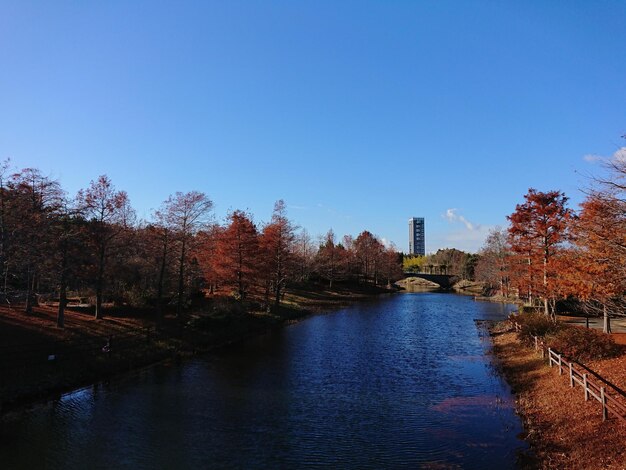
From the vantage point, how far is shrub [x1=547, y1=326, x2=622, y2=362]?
24980 mm

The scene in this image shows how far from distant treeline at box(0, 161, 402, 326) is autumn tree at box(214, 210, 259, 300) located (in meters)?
0.12

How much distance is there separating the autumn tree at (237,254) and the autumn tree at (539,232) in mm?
28607

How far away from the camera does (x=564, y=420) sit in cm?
1773

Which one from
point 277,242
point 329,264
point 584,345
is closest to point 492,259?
point 329,264

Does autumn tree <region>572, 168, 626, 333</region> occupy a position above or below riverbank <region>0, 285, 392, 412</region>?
above

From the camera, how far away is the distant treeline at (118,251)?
99.4 ft

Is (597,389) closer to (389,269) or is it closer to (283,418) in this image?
(283,418)

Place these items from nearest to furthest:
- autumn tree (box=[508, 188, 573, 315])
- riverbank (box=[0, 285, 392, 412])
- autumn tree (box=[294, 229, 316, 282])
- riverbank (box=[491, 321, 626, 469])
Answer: riverbank (box=[491, 321, 626, 469]) < riverbank (box=[0, 285, 392, 412]) < autumn tree (box=[508, 188, 573, 315]) < autumn tree (box=[294, 229, 316, 282])

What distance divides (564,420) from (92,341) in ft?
91.2

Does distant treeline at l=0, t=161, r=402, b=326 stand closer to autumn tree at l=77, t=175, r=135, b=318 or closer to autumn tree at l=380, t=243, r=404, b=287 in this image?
autumn tree at l=77, t=175, r=135, b=318

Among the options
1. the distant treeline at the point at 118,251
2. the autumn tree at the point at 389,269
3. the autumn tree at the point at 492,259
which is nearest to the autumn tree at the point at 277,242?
the distant treeline at the point at 118,251

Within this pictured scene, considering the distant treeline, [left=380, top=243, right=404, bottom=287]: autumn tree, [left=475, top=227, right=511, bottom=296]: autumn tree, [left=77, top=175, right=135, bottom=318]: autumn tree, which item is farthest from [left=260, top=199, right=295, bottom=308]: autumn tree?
[left=380, top=243, right=404, bottom=287]: autumn tree

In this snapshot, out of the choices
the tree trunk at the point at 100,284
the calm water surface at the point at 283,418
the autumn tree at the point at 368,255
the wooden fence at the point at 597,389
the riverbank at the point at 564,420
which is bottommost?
the calm water surface at the point at 283,418

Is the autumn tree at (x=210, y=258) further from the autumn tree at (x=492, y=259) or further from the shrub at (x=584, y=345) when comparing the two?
the autumn tree at (x=492, y=259)
